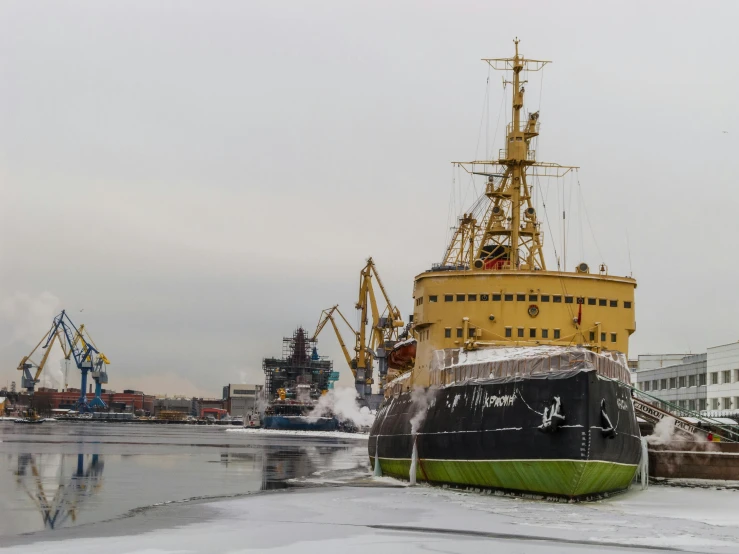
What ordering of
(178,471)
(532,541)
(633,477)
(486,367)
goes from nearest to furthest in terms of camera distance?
(532,541) → (486,367) → (633,477) → (178,471)

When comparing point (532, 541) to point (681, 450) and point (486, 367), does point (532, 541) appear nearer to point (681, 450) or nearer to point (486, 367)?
point (486, 367)

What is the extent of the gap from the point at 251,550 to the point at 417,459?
19.1 meters

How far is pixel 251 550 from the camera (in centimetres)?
2212

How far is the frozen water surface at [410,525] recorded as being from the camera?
2292cm

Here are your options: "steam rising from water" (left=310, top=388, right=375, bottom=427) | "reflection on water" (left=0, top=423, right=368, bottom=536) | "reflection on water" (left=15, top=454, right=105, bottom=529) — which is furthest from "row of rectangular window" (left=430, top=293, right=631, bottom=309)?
"steam rising from water" (left=310, top=388, right=375, bottom=427)

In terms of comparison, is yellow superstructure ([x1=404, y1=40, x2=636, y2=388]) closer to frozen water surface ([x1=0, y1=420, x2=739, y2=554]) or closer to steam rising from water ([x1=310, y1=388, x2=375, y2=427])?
frozen water surface ([x1=0, y1=420, x2=739, y2=554])

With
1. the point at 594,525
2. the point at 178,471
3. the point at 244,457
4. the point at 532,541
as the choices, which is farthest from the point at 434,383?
the point at 244,457

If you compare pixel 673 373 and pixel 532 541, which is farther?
pixel 673 373

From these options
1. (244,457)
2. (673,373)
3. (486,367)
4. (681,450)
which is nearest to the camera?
(486,367)

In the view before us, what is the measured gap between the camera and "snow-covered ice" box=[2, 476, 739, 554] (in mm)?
22808

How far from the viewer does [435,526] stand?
2664 cm

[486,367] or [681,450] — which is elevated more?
[486,367]

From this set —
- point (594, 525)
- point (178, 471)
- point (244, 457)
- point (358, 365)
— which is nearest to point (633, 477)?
point (594, 525)

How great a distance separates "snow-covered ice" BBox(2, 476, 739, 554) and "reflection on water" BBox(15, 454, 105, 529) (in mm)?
3280
